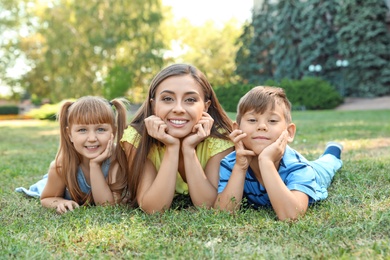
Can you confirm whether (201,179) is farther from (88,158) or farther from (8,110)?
(8,110)

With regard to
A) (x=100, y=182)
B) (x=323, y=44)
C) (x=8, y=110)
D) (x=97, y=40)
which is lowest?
(x=8, y=110)

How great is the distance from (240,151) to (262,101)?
1.10 feet

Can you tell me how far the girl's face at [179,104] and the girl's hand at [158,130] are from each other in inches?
1.7

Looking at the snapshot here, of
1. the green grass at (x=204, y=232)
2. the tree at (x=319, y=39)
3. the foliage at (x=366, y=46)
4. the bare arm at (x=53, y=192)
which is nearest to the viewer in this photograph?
the green grass at (x=204, y=232)

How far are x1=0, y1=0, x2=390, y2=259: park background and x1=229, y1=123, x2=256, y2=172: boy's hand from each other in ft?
0.97

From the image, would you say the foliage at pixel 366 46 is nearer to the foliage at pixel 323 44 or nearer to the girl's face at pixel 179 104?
the foliage at pixel 323 44

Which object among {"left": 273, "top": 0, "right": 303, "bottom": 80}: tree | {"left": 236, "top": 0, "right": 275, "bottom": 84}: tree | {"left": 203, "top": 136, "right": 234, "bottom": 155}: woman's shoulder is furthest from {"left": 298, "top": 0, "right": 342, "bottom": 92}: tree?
{"left": 203, "top": 136, "right": 234, "bottom": 155}: woman's shoulder

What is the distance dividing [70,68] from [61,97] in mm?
2349

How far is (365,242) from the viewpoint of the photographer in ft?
7.25

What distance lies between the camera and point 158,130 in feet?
9.32

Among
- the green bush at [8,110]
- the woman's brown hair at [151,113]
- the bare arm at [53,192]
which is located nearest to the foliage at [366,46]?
the green bush at [8,110]

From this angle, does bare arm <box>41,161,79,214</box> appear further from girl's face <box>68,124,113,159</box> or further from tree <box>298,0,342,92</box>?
tree <box>298,0,342,92</box>

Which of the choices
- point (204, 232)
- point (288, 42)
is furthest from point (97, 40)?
point (204, 232)

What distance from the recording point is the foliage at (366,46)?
899 inches
